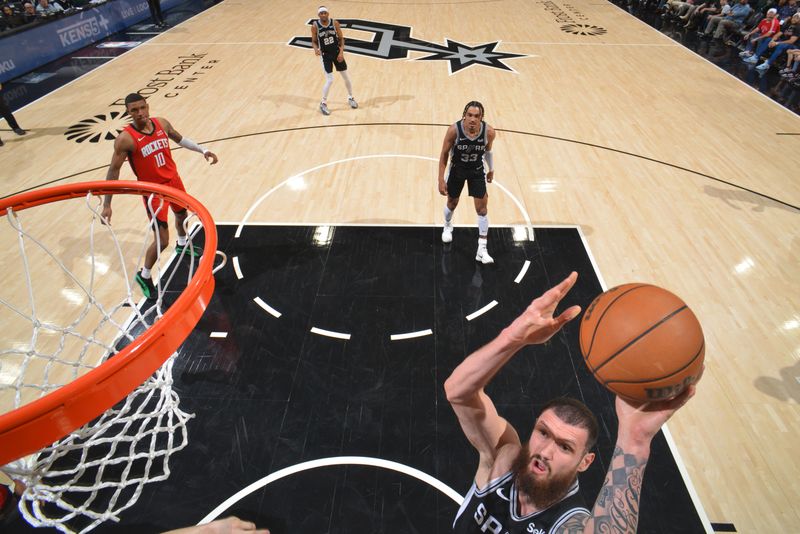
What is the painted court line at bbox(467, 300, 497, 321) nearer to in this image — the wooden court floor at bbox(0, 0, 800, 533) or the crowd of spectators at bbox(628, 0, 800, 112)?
the wooden court floor at bbox(0, 0, 800, 533)

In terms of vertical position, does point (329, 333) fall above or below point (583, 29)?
below

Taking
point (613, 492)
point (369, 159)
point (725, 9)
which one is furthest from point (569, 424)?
point (725, 9)

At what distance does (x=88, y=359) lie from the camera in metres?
3.94

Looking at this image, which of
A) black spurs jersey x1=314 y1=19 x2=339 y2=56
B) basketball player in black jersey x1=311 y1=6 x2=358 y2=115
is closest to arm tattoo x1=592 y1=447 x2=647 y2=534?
basketball player in black jersey x1=311 y1=6 x2=358 y2=115

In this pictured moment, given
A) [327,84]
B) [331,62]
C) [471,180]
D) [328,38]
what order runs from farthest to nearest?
1. [327,84]
2. [331,62]
3. [328,38]
4. [471,180]

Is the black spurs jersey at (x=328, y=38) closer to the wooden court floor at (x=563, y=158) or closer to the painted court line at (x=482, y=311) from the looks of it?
the wooden court floor at (x=563, y=158)

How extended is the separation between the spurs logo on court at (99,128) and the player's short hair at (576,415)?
26.8ft

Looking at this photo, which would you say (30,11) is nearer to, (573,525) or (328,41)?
(328,41)

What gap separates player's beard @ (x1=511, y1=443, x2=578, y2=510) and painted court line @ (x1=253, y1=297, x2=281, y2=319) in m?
3.03

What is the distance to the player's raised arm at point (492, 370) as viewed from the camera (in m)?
1.34

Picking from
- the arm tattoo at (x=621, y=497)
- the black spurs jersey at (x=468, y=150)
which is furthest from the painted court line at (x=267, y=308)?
the arm tattoo at (x=621, y=497)

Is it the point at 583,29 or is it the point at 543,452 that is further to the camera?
the point at 583,29

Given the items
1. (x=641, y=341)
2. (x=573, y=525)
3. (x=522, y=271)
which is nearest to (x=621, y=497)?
(x=573, y=525)

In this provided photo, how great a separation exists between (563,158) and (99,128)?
759 cm
